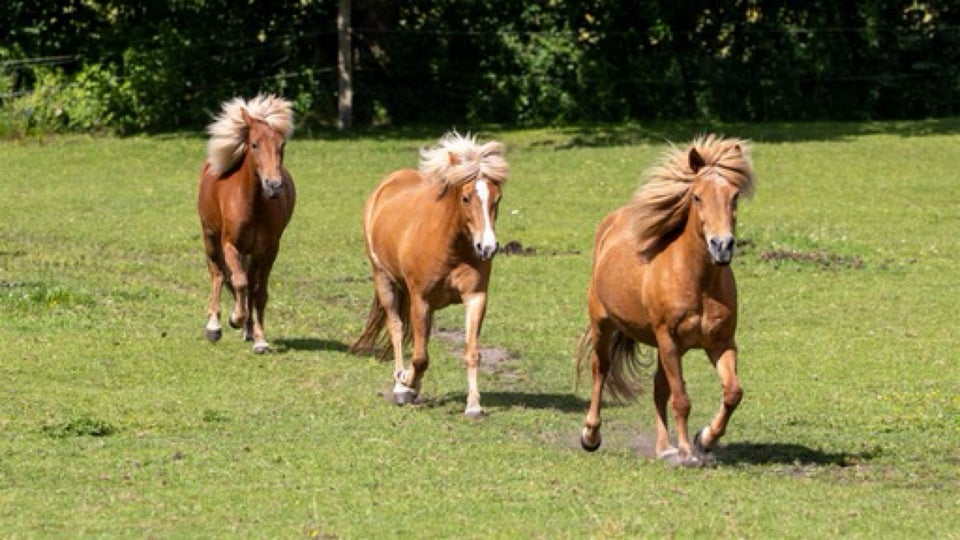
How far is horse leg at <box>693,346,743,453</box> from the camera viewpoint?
39.1 feet

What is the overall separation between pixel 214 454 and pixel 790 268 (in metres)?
11.4

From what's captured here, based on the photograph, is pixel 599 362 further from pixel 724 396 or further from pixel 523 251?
pixel 523 251

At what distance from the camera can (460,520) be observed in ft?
34.7

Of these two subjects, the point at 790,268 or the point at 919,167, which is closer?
the point at 790,268

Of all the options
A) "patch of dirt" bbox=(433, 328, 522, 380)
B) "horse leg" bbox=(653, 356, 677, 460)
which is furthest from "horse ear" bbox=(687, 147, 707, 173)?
"patch of dirt" bbox=(433, 328, 522, 380)

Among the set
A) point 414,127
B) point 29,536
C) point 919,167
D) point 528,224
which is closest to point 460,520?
point 29,536

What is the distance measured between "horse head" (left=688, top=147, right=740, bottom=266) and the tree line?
2572 centimetres

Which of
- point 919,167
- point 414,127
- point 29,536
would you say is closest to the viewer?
point 29,536

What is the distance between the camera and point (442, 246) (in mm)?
14953

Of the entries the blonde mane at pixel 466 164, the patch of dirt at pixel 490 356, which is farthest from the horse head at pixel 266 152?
the blonde mane at pixel 466 164

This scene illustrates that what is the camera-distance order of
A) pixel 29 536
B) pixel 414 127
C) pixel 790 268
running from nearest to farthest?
pixel 29 536 < pixel 790 268 < pixel 414 127

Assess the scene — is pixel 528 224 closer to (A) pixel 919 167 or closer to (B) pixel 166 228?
(B) pixel 166 228

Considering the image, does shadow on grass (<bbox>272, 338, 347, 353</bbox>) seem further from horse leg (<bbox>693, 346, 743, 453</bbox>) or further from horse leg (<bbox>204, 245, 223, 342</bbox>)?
horse leg (<bbox>693, 346, 743, 453</bbox>)

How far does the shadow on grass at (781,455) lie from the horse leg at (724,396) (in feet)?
1.14
